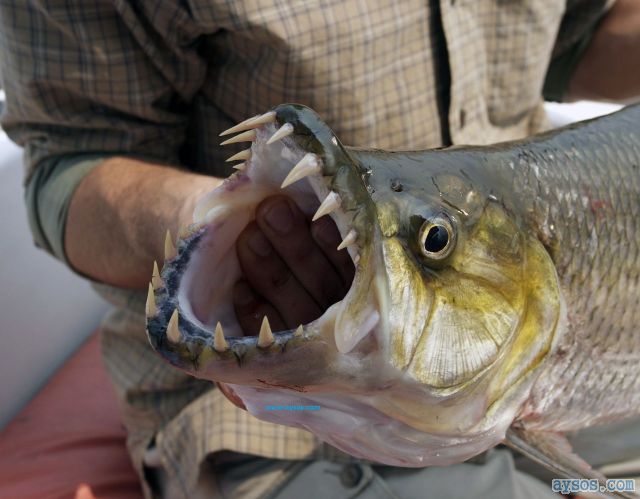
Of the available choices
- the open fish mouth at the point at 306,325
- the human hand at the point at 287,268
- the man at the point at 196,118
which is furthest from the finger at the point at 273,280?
the man at the point at 196,118

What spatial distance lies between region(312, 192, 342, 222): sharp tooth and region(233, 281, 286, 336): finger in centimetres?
28

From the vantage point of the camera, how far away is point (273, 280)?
1.06m

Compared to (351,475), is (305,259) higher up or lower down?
higher up

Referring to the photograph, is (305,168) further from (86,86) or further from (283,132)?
(86,86)

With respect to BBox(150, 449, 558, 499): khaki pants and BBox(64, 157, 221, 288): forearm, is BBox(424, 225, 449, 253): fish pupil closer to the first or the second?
BBox(64, 157, 221, 288): forearm

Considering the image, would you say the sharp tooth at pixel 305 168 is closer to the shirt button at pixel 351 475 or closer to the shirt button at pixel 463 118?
the shirt button at pixel 351 475

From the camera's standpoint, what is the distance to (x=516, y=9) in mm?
1786

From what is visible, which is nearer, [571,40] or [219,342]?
[219,342]

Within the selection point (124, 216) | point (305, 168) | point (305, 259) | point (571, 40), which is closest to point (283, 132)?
point (305, 168)

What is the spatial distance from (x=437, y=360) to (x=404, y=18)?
1008mm

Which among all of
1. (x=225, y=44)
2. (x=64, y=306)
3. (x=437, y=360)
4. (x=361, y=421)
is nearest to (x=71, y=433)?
(x=64, y=306)

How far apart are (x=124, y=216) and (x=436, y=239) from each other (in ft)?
2.82

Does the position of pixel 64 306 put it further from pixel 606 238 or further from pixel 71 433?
pixel 606 238

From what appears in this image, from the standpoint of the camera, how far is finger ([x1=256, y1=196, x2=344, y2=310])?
3.30 feet
